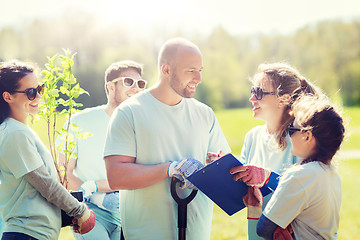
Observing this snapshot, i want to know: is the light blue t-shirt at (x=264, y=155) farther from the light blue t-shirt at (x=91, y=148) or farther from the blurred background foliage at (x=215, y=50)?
the blurred background foliage at (x=215, y=50)

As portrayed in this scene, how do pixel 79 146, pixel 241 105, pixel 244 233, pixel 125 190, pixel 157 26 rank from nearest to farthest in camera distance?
1. pixel 125 190
2. pixel 79 146
3. pixel 244 233
4. pixel 157 26
5. pixel 241 105

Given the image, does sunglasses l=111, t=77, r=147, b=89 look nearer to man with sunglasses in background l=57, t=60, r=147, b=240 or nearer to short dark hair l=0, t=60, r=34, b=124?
man with sunglasses in background l=57, t=60, r=147, b=240

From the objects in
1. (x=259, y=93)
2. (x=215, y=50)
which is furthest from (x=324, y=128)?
(x=215, y=50)

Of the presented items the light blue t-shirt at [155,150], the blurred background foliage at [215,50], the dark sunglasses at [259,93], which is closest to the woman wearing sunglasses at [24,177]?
the light blue t-shirt at [155,150]

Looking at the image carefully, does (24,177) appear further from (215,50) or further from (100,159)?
(215,50)

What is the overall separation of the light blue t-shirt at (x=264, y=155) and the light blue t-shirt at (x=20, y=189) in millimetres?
1337

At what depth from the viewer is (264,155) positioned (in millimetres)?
3029

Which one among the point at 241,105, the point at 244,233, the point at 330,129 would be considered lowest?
the point at 241,105

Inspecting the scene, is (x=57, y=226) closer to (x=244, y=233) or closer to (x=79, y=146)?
(x=79, y=146)

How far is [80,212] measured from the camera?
8.70ft

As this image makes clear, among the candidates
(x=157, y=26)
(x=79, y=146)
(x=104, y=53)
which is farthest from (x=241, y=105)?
(x=79, y=146)

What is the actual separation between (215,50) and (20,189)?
4652 cm

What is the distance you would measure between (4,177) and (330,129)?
189 cm

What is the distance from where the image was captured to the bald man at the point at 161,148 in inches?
101
